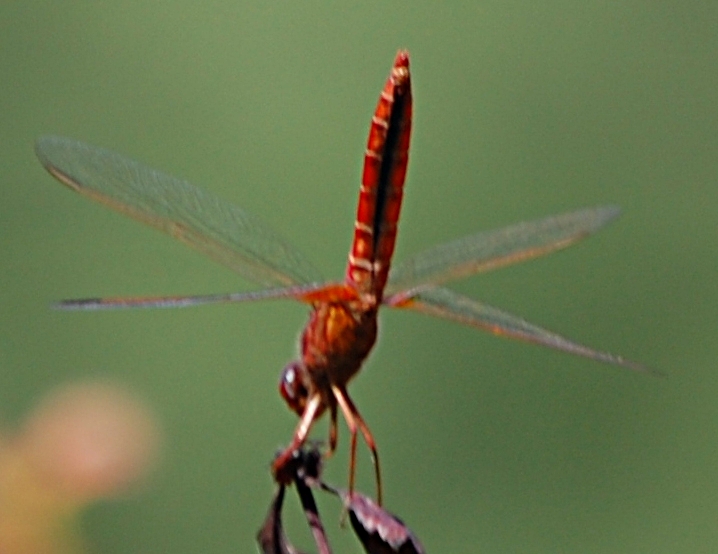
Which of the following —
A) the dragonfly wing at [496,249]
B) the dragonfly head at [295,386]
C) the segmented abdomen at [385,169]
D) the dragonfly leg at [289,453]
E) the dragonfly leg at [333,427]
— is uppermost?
the segmented abdomen at [385,169]

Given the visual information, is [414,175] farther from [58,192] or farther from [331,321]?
[331,321]

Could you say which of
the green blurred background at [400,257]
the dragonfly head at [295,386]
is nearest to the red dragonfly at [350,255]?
the dragonfly head at [295,386]

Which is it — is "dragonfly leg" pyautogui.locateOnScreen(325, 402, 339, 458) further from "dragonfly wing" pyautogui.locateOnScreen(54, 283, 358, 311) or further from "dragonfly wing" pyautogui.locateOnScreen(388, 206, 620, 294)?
"dragonfly wing" pyautogui.locateOnScreen(388, 206, 620, 294)

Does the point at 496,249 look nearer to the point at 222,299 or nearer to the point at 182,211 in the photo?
the point at 182,211

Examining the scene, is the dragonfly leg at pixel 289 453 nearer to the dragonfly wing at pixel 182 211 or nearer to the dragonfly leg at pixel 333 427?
the dragonfly leg at pixel 333 427

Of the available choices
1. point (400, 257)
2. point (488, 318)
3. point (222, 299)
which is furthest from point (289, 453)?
point (400, 257)

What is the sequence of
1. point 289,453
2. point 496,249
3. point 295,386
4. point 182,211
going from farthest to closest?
point 496,249, point 182,211, point 295,386, point 289,453

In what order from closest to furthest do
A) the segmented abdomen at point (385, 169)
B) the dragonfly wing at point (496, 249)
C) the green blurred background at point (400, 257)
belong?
the segmented abdomen at point (385, 169), the dragonfly wing at point (496, 249), the green blurred background at point (400, 257)

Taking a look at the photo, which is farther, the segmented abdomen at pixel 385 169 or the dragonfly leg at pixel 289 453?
the segmented abdomen at pixel 385 169
